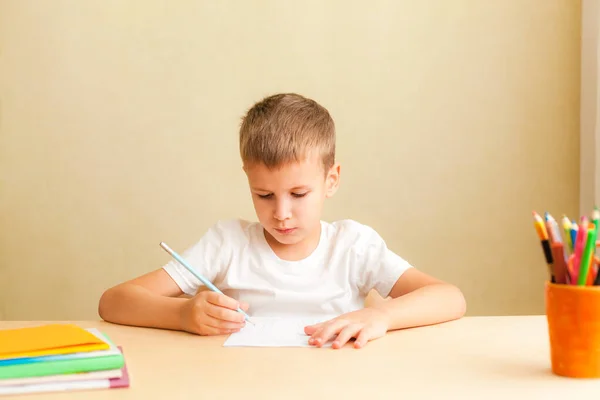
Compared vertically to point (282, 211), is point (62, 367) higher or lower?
lower

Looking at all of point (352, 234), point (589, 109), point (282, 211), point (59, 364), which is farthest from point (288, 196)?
point (589, 109)

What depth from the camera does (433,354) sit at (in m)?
1.14

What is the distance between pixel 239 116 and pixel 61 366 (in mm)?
1530

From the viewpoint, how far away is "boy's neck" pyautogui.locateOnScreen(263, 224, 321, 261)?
166 centimetres

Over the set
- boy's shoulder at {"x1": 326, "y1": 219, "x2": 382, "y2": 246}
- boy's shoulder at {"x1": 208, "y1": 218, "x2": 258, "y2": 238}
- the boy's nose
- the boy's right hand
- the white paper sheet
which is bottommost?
the white paper sheet

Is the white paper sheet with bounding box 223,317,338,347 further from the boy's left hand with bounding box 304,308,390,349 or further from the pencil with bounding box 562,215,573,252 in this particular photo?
the pencil with bounding box 562,215,573,252

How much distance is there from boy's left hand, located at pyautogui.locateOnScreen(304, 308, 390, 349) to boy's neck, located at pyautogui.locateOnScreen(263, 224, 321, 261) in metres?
0.39

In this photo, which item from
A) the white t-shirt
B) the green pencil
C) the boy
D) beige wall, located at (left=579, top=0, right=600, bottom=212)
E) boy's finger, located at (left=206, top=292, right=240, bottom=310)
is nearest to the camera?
the green pencil

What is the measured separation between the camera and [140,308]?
4.58 feet

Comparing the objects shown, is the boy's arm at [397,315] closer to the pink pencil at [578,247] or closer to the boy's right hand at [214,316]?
the boy's right hand at [214,316]

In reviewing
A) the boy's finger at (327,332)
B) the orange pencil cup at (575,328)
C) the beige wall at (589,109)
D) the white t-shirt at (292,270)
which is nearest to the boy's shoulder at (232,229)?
the white t-shirt at (292,270)

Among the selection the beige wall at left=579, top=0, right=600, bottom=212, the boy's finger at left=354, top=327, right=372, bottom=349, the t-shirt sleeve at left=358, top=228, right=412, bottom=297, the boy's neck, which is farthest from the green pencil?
the beige wall at left=579, top=0, right=600, bottom=212

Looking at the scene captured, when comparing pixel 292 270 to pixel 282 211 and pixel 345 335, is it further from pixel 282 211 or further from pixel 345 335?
pixel 345 335

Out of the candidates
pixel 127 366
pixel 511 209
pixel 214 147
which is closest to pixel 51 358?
pixel 127 366
